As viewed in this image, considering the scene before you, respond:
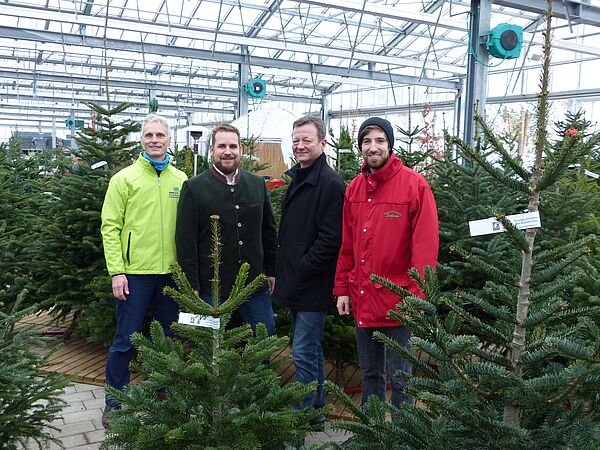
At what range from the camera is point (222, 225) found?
3479 millimetres

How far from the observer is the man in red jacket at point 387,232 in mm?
2881

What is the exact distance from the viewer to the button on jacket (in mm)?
3408

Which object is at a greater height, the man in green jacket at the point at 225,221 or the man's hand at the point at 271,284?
the man in green jacket at the point at 225,221

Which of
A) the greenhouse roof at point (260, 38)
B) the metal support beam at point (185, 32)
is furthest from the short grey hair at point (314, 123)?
the metal support beam at point (185, 32)

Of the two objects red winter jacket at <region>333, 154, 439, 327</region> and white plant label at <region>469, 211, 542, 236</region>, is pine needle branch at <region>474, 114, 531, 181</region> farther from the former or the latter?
red winter jacket at <region>333, 154, 439, 327</region>

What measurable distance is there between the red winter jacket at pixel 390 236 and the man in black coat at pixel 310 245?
0.33 meters

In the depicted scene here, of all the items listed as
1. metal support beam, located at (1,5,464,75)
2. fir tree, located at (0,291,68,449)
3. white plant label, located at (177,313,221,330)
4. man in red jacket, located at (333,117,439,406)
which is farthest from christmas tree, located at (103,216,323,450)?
metal support beam, located at (1,5,464,75)

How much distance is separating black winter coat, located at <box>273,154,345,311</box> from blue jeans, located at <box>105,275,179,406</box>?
29.5 inches

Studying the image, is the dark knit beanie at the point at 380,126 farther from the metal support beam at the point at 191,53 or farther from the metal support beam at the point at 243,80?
the metal support beam at the point at 243,80

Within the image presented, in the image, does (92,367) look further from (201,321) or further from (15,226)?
(201,321)

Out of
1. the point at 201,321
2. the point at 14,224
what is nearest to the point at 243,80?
the point at 14,224

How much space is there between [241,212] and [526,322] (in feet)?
7.17

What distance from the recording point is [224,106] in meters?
33.5

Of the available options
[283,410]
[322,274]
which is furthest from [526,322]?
[322,274]
